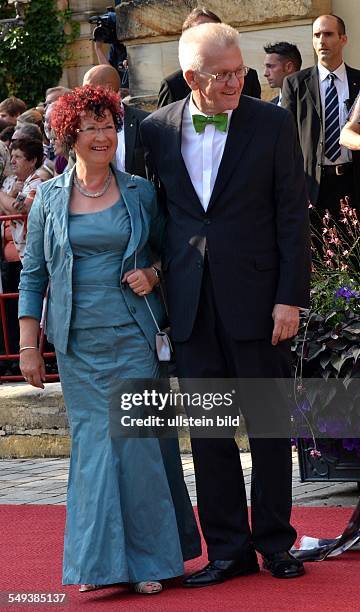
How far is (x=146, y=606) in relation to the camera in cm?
550

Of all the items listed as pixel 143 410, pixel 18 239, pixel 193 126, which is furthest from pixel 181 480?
pixel 18 239

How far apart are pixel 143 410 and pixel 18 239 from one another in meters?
4.00

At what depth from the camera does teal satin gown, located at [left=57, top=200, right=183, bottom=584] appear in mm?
5684

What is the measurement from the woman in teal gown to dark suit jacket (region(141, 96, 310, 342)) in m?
0.19

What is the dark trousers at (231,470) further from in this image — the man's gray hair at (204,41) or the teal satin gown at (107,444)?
the man's gray hair at (204,41)

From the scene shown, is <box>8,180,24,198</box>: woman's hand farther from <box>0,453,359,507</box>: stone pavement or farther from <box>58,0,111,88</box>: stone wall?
<box>58,0,111,88</box>: stone wall

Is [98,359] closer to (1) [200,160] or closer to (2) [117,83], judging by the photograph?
(1) [200,160]

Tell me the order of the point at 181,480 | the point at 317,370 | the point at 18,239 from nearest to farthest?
the point at 181,480, the point at 317,370, the point at 18,239

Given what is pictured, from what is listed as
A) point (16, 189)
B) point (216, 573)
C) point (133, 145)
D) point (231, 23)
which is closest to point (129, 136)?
point (133, 145)

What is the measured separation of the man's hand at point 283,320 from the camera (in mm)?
5641

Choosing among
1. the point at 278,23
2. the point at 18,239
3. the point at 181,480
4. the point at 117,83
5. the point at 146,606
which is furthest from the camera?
the point at 278,23

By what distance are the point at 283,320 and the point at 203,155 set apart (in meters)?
0.75

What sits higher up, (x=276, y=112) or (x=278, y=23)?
(x=278, y=23)

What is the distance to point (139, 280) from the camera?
574cm
